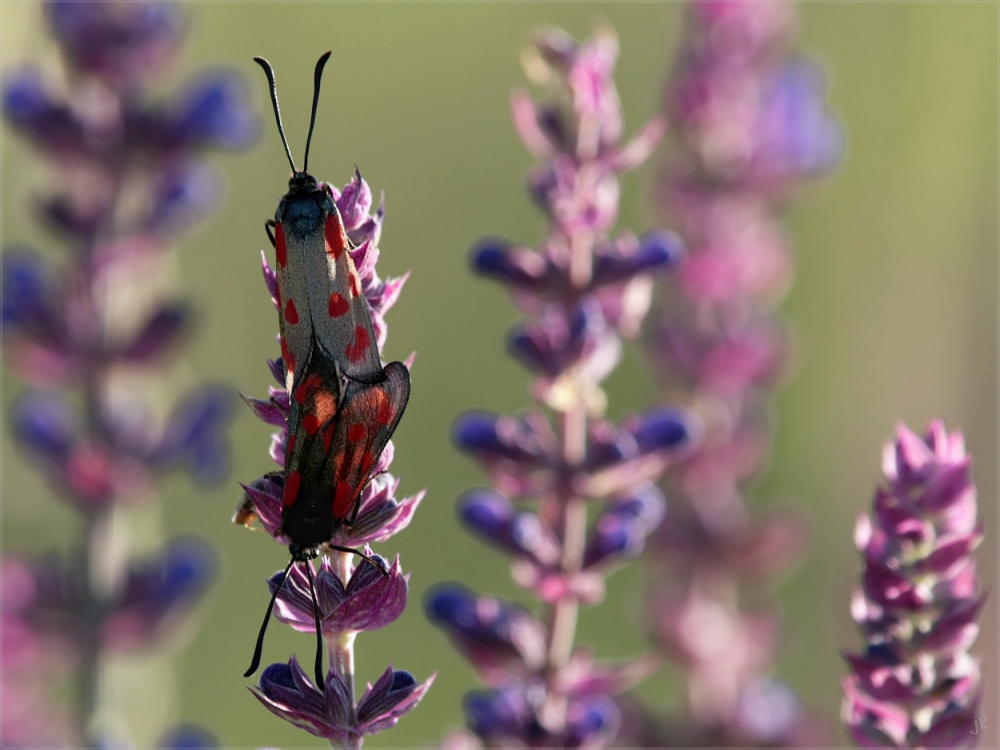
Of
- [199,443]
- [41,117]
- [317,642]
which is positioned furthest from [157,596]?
[317,642]

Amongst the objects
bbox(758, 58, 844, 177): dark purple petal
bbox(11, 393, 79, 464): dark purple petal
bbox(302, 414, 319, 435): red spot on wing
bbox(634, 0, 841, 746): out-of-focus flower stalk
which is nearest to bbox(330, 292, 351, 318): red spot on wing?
bbox(302, 414, 319, 435): red spot on wing

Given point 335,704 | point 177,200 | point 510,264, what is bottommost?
point 335,704

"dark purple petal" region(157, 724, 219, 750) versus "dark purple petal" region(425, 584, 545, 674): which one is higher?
"dark purple petal" region(425, 584, 545, 674)

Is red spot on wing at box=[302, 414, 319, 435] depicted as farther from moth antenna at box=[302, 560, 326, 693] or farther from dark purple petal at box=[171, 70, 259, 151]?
dark purple petal at box=[171, 70, 259, 151]

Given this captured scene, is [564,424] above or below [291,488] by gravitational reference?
above

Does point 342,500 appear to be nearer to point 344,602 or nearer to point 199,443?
point 344,602

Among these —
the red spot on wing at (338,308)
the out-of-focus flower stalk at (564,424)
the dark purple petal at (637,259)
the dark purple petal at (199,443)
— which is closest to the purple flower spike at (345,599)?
the red spot on wing at (338,308)

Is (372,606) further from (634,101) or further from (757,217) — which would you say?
(634,101)
